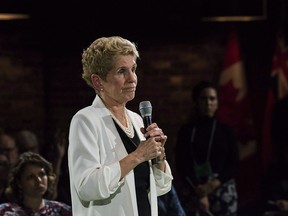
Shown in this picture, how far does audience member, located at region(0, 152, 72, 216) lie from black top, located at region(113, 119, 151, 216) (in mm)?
1411

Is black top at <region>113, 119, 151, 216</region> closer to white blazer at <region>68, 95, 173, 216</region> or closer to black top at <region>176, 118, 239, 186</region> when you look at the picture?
white blazer at <region>68, 95, 173, 216</region>

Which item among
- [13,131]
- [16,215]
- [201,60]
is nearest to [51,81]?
[13,131]

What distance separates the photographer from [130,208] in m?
3.91

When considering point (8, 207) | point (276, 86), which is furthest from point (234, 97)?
point (8, 207)

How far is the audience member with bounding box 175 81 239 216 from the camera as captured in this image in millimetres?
7219

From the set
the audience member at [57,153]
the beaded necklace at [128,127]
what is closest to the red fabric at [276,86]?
the audience member at [57,153]

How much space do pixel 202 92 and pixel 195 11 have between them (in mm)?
1609

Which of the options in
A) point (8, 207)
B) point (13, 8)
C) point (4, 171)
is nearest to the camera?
point (8, 207)

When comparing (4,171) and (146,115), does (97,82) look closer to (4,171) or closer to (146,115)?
(146,115)

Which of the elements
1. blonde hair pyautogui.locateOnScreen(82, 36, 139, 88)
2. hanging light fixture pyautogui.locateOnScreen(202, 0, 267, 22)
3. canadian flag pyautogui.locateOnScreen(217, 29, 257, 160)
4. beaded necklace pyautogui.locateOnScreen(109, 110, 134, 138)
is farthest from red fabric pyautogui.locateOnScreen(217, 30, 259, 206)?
blonde hair pyautogui.locateOnScreen(82, 36, 139, 88)

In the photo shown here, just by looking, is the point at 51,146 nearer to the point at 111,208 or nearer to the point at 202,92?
the point at 202,92

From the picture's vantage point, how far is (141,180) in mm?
3986

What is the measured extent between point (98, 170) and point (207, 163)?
11.5 feet

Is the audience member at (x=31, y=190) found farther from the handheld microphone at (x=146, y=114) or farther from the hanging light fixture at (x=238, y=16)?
the hanging light fixture at (x=238, y=16)
